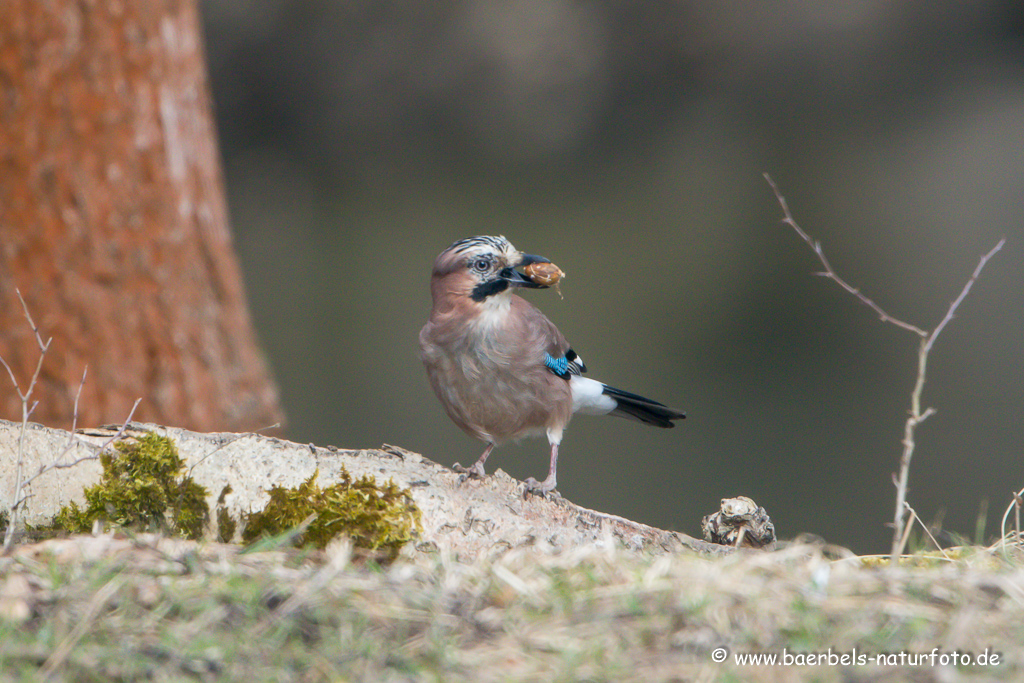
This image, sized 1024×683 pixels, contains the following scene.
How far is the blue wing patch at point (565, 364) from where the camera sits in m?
3.60

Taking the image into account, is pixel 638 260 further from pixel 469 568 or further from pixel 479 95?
pixel 469 568

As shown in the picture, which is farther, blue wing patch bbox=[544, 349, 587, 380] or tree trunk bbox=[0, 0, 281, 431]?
tree trunk bbox=[0, 0, 281, 431]

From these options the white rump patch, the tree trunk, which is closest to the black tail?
the white rump patch

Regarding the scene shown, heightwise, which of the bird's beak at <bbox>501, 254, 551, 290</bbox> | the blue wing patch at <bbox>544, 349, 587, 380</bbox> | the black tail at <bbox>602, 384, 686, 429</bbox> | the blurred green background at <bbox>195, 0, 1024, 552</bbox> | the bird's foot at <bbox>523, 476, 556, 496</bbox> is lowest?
the bird's foot at <bbox>523, 476, 556, 496</bbox>

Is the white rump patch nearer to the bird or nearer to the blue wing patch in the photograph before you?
the blue wing patch

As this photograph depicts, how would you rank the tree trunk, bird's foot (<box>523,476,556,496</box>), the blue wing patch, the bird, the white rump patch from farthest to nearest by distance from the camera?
the tree trunk, the white rump patch, the blue wing patch, the bird, bird's foot (<box>523,476,556,496</box>)

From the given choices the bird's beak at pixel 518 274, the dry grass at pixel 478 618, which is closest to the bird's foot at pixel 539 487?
the bird's beak at pixel 518 274

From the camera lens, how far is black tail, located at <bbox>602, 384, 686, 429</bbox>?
161 inches

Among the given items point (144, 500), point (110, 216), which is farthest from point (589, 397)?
point (110, 216)

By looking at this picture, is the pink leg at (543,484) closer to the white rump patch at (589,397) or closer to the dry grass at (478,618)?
the white rump patch at (589,397)

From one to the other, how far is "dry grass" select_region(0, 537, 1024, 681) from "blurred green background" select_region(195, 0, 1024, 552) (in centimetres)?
744

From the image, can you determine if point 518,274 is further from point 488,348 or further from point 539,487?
point 539,487

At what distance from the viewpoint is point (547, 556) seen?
2.00 metres

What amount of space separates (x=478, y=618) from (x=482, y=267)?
6.23ft
